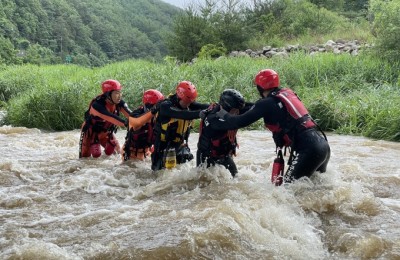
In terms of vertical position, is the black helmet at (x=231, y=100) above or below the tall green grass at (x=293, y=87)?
above

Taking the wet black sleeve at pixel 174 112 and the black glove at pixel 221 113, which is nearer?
the black glove at pixel 221 113

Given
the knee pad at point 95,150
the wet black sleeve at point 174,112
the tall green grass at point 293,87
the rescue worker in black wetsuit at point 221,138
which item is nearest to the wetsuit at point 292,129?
the rescue worker in black wetsuit at point 221,138

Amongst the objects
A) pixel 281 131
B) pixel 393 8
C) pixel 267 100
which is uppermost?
pixel 393 8

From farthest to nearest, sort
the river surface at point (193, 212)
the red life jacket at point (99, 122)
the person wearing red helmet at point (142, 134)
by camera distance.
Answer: the red life jacket at point (99, 122)
the person wearing red helmet at point (142, 134)
the river surface at point (193, 212)

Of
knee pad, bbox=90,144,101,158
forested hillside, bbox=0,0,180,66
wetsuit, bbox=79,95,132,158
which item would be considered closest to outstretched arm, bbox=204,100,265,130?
wetsuit, bbox=79,95,132,158

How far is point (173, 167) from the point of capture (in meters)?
5.59

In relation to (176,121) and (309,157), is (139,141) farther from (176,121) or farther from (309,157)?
(309,157)

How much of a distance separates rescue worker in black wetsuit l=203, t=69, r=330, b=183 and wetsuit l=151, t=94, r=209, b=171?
0.70 metres

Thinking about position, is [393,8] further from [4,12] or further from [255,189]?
[4,12]

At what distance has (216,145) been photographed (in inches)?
201

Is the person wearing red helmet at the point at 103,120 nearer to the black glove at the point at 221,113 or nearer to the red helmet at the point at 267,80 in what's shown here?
the black glove at the point at 221,113

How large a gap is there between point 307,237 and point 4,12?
50.6 meters

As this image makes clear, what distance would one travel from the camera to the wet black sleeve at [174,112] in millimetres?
5164

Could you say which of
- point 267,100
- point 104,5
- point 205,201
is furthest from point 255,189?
point 104,5
